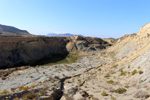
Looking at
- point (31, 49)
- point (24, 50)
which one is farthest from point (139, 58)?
point (31, 49)

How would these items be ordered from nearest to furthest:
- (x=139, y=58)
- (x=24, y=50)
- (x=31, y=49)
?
(x=139, y=58)
(x=24, y=50)
(x=31, y=49)

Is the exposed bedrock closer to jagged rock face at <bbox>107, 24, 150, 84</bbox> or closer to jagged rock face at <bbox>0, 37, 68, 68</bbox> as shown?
jagged rock face at <bbox>0, 37, 68, 68</bbox>

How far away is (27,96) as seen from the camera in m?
11.0

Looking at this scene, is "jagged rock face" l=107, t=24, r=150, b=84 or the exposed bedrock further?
the exposed bedrock

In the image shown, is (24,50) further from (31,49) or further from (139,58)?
(139,58)

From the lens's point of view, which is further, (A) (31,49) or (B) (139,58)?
(A) (31,49)

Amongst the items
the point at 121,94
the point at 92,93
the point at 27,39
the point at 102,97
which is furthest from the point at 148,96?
the point at 27,39

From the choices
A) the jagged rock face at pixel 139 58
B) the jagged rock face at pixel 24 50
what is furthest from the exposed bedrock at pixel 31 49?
the jagged rock face at pixel 139 58

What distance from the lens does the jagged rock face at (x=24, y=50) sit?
4162 cm

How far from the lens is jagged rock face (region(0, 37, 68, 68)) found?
4162 centimetres

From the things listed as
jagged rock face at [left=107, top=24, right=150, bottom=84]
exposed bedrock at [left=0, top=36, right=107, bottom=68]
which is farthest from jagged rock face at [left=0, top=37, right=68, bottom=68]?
jagged rock face at [left=107, top=24, right=150, bottom=84]

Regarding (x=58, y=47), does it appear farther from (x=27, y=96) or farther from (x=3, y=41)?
(x=27, y=96)

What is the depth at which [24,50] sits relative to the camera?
46.7 meters

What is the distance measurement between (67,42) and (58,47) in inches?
274
